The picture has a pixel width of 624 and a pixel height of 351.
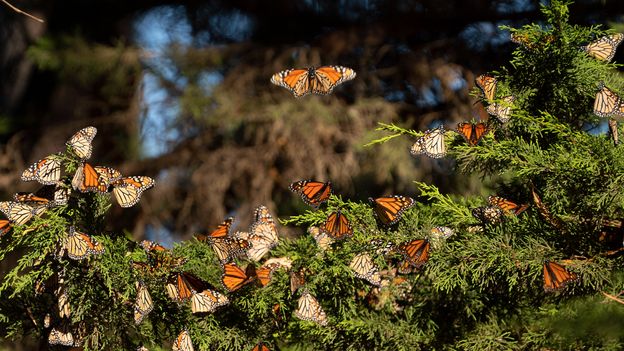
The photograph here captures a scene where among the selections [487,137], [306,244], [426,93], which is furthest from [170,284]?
[426,93]

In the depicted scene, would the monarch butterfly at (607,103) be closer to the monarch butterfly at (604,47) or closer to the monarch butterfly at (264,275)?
the monarch butterfly at (604,47)

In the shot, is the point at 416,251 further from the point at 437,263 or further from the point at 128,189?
the point at 128,189

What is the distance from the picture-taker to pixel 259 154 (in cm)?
484

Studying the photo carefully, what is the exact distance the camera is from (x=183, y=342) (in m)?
1.22

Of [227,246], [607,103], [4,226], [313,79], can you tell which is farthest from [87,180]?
[313,79]

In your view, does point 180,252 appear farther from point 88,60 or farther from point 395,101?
point 88,60

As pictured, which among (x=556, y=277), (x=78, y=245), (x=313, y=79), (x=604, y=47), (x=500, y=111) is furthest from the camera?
(x=313, y=79)

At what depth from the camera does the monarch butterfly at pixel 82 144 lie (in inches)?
51.8

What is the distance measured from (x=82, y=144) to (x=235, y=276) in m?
0.40

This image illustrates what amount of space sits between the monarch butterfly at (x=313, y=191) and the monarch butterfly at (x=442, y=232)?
0.21m

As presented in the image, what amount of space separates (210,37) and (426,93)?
183 centimetres

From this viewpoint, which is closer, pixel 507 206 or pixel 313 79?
pixel 507 206

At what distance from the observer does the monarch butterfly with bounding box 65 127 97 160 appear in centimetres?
132

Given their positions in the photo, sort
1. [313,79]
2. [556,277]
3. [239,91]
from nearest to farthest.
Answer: [556,277] → [313,79] → [239,91]
